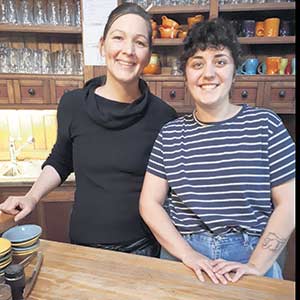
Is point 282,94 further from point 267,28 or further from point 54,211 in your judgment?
point 54,211

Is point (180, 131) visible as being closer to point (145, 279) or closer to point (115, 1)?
point (145, 279)

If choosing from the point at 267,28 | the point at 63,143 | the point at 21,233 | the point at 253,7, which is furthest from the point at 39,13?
the point at 21,233

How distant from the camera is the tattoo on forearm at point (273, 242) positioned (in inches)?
36.2

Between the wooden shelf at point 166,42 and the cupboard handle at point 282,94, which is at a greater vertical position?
the wooden shelf at point 166,42

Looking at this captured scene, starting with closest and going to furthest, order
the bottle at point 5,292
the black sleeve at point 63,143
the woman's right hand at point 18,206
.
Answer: the bottle at point 5,292
the woman's right hand at point 18,206
the black sleeve at point 63,143

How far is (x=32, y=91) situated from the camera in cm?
198

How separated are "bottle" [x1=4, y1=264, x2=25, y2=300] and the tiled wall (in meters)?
1.78

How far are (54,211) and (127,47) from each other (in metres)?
1.32

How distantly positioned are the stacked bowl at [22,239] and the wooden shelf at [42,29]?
4.72ft

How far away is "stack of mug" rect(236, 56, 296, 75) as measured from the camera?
191 centimetres

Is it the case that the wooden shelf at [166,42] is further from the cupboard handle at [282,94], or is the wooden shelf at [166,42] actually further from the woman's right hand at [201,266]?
the woman's right hand at [201,266]

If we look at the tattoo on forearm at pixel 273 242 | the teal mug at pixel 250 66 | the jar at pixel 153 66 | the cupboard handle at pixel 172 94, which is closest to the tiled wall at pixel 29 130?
the jar at pixel 153 66

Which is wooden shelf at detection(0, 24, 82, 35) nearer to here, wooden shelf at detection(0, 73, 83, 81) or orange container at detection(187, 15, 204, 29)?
wooden shelf at detection(0, 73, 83, 81)

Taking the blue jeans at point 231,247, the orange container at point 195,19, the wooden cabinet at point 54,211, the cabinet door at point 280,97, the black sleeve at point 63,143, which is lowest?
the wooden cabinet at point 54,211
